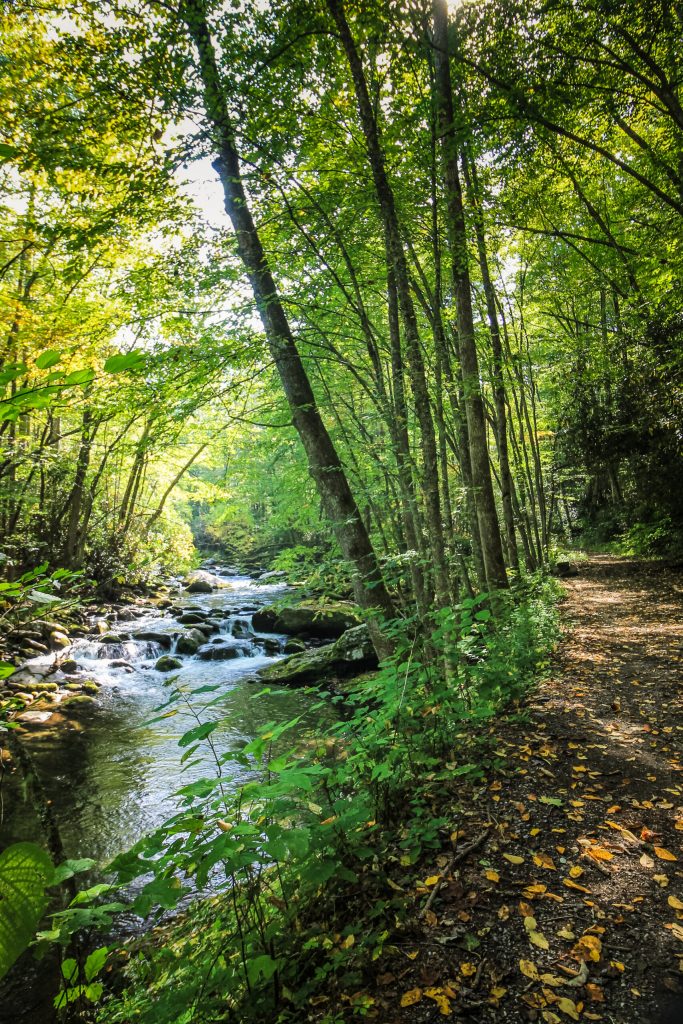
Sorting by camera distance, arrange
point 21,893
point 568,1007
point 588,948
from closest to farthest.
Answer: point 21,893, point 568,1007, point 588,948

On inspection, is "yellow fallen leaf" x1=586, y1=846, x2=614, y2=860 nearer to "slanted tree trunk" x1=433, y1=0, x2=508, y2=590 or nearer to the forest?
the forest

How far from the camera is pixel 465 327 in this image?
6.28 metres

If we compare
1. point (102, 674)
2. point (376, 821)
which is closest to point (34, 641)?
point (102, 674)

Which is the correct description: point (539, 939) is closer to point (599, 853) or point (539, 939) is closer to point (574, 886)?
point (574, 886)

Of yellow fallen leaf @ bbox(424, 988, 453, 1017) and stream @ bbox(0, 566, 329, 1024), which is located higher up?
yellow fallen leaf @ bbox(424, 988, 453, 1017)

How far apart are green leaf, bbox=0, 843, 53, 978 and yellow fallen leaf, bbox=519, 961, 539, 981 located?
2.13 m

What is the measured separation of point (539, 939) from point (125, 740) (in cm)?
828

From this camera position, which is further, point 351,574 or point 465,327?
point 465,327

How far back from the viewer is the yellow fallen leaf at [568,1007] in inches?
71.5

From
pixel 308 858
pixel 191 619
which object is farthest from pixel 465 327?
pixel 191 619

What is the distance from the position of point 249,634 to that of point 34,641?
5931 millimetres

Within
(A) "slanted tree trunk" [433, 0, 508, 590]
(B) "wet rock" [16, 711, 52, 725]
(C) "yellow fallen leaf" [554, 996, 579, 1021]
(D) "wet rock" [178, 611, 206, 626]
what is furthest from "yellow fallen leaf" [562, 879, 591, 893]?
(D) "wet rock" [178, 611, 206, 626]

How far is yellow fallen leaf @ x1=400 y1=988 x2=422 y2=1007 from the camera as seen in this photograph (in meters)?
1.94

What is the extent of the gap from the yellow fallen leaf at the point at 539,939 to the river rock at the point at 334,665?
8.44 meters
